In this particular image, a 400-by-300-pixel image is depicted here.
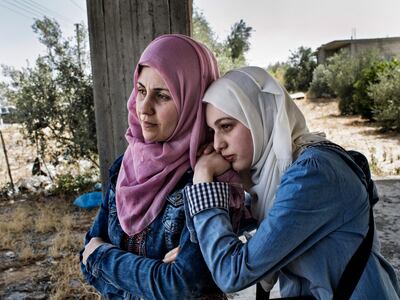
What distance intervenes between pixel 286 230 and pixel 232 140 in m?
0.34

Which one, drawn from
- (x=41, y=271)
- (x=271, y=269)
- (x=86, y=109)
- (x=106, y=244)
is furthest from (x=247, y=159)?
(x=86, y=109)

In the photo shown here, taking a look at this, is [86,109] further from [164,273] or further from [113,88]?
[164,273]

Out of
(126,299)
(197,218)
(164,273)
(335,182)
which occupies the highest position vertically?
(335,182)

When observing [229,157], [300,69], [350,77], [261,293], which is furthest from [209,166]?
[300,69]

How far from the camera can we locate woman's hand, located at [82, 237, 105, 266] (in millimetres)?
1267

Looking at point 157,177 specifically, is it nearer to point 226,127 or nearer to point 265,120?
point 226,127

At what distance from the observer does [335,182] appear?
0.96m

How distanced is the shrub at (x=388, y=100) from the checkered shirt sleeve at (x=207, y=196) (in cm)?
1122

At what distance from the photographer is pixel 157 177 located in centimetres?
121

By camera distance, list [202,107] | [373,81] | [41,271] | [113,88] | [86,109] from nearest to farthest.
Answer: [202,107] → [113,88] → [41,271] → [86,109] → [373,81]

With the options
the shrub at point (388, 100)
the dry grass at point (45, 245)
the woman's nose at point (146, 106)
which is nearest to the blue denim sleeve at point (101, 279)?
the woman's nose at point (146, 106)

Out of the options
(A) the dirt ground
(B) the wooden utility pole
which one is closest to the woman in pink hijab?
(B) the wooden utility pole

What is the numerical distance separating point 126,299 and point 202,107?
26.7 inches

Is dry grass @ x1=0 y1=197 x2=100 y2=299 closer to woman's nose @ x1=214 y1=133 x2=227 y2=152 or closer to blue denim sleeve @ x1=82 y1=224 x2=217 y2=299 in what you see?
blue denim sleeve @ x1=82 y1=224 x2=217 y2=299
